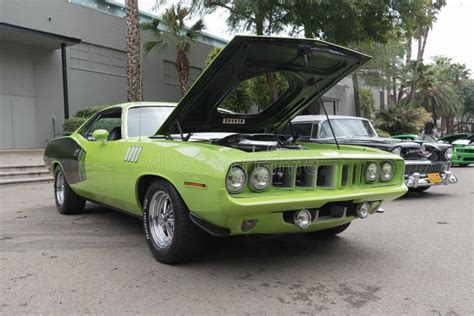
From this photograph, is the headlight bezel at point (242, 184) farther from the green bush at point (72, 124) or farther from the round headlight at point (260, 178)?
the green bush at point (72, 124)

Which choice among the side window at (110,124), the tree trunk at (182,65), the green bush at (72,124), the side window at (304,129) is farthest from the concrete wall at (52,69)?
the side window at (110,124)

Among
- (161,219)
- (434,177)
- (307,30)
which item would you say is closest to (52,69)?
(307,30)

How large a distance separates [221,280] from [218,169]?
935 millimetres

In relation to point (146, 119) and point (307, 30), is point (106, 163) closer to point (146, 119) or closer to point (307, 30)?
point (146, 119)

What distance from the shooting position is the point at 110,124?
18.0 ft

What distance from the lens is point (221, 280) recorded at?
356 centimetres

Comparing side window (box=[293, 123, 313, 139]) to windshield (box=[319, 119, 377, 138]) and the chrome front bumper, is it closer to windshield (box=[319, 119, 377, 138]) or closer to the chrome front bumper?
windshield (box=[319, 119, 377, 138])

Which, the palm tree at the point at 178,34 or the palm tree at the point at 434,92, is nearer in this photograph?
the palm tree at the point at 178,34

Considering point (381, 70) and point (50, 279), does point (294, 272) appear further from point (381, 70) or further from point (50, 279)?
point (381, 70)

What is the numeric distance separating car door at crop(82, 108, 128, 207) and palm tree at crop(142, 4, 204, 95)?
13373 mm

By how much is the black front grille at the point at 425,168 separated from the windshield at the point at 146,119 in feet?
15.0

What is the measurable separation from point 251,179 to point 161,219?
1.10 metres

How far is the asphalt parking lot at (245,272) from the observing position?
3092mm

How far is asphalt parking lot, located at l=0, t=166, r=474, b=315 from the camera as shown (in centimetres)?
309
